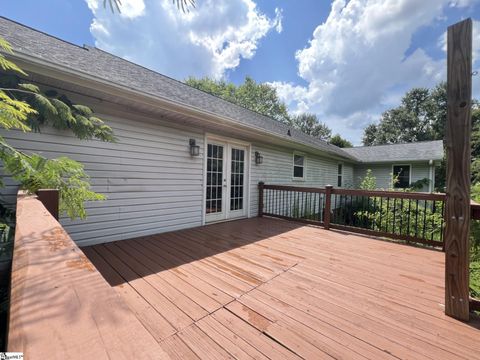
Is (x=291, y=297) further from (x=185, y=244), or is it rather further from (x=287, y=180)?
(x=287, y=180)

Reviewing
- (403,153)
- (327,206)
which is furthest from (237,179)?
(403,153)

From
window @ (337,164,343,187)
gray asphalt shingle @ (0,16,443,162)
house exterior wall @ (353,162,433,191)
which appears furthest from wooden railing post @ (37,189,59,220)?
house exterior wall @ (353,162,433,191)

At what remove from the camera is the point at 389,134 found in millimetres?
27938

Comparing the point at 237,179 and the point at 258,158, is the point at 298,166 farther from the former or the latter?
the point at 237,179

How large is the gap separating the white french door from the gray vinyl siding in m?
0.36

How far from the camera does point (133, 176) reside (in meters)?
3.98

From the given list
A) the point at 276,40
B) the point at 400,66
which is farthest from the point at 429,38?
the point at 276,40

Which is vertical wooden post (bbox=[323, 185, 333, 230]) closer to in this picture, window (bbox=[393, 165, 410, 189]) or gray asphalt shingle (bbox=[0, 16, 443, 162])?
gray asphalt shingle (bbox=[0, 16, 443, 162])

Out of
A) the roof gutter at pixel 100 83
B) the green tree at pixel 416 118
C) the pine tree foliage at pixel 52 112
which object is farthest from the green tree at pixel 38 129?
the green tree at pixel 416 118

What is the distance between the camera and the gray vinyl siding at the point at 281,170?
254 inches

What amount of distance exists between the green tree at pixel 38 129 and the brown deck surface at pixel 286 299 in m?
1.06

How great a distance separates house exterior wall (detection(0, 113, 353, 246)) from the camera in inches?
128

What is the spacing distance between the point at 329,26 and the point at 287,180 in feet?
22.9


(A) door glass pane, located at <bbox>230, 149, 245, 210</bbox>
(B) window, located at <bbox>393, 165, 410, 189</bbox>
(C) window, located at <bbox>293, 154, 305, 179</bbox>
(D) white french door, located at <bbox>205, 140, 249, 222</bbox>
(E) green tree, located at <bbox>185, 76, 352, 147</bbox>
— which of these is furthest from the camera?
(E) green tree, located at <bbox>185, 76, 352, 147</bbox>
